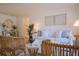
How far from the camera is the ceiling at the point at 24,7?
6.97 feet

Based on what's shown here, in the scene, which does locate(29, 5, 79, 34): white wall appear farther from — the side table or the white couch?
the side table

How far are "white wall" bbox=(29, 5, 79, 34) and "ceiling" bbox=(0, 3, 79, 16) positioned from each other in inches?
0.9

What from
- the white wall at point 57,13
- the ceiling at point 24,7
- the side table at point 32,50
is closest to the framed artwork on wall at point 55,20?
the white wall at point 57,13

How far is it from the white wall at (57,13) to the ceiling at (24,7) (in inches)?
0.9

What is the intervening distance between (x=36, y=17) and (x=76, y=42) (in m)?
0.74

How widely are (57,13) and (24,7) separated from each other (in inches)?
20.9

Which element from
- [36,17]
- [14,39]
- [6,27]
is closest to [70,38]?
[36,17]

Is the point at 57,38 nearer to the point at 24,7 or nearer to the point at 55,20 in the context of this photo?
the point at 55,20

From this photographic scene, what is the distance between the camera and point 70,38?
6.96 ft

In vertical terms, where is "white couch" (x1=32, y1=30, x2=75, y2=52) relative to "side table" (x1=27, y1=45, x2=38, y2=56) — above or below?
above

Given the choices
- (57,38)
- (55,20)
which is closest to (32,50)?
(57,38)

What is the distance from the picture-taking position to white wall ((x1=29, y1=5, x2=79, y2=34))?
2.11 meters

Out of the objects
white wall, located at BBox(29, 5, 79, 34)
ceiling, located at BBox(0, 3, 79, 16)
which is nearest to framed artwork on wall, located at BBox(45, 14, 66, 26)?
white wall, located at BBox(29, 5, 79, 34)

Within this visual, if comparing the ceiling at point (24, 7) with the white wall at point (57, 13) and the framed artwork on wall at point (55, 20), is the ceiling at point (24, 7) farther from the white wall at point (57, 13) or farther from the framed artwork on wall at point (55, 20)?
the framed artwork on wall at point (55, 20)
